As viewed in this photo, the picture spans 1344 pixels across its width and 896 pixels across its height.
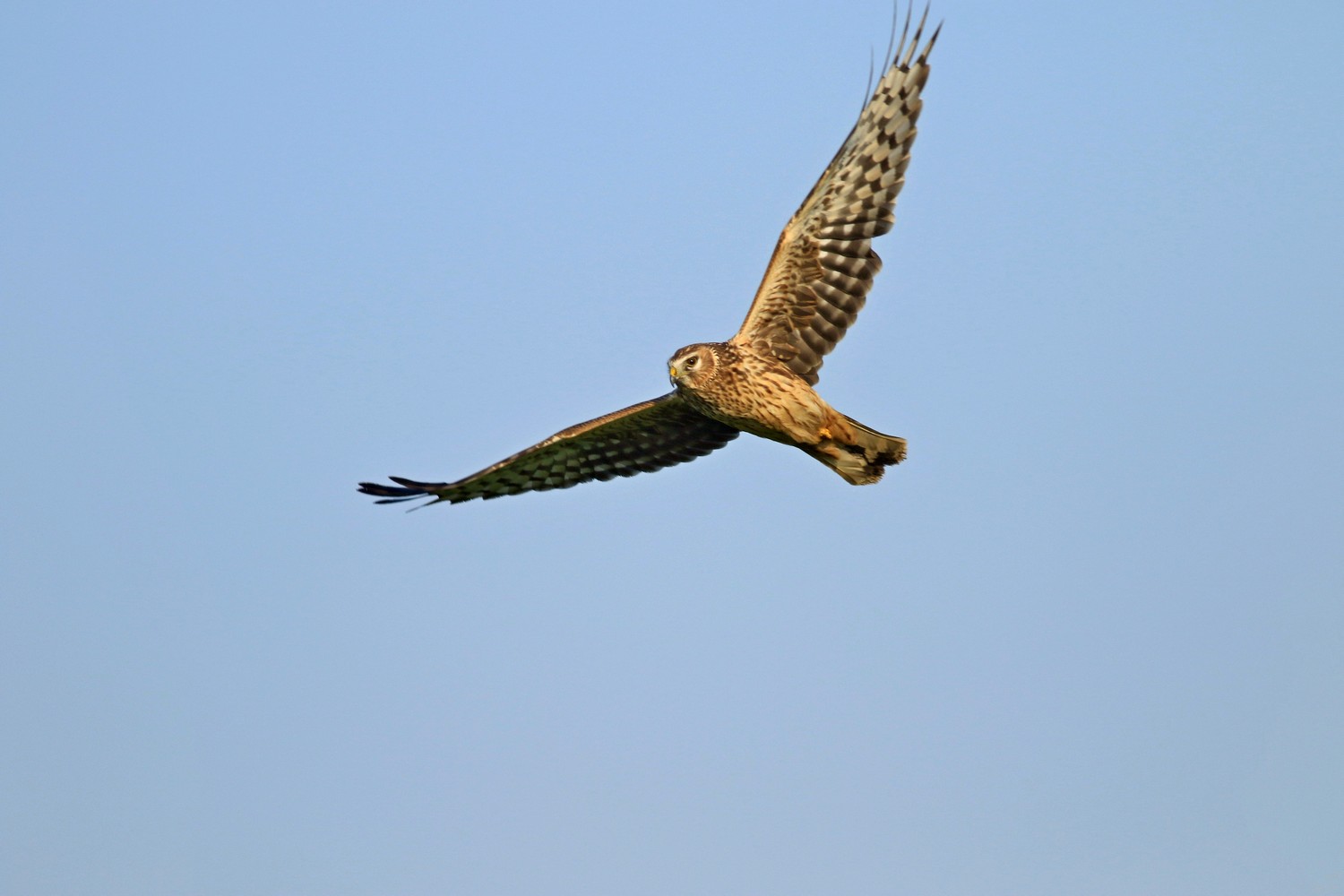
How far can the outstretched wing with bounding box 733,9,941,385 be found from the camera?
15570mm

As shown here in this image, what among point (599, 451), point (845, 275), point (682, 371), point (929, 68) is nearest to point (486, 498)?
point (599, 451)

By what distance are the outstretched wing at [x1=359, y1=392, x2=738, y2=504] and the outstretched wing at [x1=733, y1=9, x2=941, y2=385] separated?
40.3 inches

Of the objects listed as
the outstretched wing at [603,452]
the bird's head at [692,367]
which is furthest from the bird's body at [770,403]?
the outstretched wing at [603,452]

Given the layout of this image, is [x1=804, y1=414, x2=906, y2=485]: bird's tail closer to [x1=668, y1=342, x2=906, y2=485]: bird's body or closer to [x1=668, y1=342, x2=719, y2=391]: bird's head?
Result: [x1=668, y1=342, x2=906, y2=485]: bird's body

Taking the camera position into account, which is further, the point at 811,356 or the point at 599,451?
the point at 599,451

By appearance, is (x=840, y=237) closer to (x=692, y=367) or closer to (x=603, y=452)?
(x=692, y=367)

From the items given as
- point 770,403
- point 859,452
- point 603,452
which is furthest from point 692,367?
point 603,452

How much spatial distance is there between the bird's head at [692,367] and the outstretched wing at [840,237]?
633mm

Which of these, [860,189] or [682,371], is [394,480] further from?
[860,189]

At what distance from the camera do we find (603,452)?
17.2 metres

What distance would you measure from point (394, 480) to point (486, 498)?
50.1 inches

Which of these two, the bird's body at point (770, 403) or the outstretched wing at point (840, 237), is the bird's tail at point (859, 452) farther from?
the outstretched wing at point (840, 237)

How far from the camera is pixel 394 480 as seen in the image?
52.9 ft

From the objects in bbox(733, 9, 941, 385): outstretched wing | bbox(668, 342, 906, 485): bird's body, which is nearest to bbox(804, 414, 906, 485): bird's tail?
bbox(668, 342, 906, 485): bird's body
